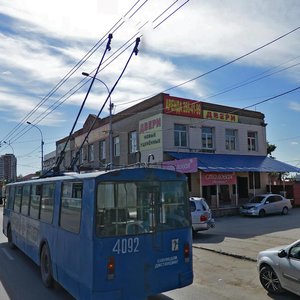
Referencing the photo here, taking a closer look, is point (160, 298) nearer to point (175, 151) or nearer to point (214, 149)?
point (175, 151)

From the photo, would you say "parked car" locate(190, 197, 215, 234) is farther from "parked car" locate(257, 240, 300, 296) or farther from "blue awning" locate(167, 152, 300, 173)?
"blue awning" locate(167, 152, 300, 173)

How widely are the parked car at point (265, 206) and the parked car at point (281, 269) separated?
17956 mm

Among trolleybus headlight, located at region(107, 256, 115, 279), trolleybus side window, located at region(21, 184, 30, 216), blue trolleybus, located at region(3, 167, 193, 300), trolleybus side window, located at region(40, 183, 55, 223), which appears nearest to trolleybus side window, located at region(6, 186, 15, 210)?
trolleybus side window, located at region(21, 184, 30, 216)

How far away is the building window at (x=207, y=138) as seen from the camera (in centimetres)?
3101

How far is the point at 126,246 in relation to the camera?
20.5 feet

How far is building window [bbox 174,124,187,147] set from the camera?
29.3 meters

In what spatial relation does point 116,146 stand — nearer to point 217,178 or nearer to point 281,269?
point 217,178

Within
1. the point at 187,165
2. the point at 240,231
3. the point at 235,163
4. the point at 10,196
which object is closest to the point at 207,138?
the point at 235,163

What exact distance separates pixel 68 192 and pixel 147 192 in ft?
5.48

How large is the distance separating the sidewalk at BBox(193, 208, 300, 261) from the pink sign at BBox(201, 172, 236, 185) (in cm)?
586

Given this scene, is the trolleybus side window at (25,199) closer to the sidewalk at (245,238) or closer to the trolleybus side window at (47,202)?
the trolleybus side window at (47,202)

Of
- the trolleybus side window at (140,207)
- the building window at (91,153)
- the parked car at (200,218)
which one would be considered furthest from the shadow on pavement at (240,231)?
the building window at (91,153)

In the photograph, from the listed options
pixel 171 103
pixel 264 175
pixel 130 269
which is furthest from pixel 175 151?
pixel 130 269

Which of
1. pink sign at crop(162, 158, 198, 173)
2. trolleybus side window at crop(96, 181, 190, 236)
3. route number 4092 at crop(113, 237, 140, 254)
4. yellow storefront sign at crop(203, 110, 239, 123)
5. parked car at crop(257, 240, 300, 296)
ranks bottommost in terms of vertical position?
parked car at crop(257, 240, 300, 296)
